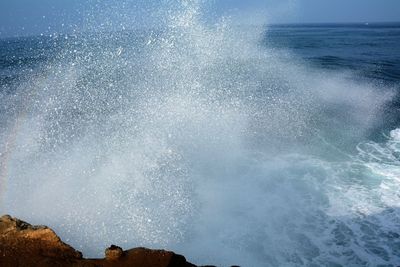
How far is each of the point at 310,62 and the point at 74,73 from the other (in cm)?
1986

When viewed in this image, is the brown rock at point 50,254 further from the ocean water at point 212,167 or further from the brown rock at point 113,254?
the ocean water at point 212,167

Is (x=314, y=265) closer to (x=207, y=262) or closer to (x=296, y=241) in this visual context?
(x=296, y=241)

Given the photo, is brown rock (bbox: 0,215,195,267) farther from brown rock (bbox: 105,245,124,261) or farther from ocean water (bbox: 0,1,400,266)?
ocean water (bbox: 0,1,400,266)

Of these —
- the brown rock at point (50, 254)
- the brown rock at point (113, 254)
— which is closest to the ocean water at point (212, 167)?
the brown rock at point (50, 254)

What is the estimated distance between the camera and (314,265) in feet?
19.8

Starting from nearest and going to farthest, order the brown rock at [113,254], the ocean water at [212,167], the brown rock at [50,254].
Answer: the brown rock at [50,254]
the brown rock at [113,254]
the ocean water at [212,167]

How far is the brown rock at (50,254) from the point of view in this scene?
3.16m

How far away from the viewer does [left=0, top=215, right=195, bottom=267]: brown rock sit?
10.4 ft

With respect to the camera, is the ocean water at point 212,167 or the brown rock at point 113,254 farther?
the ocean water at point 212,167

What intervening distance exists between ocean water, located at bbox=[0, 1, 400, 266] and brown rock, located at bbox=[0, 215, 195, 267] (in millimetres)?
2996

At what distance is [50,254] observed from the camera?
327 centimetres

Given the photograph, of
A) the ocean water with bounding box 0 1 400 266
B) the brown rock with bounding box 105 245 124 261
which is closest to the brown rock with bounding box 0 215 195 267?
the brown rock with bounding box 105 245 124 261

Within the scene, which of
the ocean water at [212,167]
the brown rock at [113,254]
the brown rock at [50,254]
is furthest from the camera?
the ocean water at [212,167]

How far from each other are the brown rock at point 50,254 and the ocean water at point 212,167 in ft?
9.83
